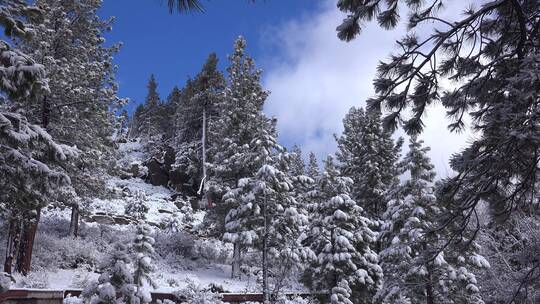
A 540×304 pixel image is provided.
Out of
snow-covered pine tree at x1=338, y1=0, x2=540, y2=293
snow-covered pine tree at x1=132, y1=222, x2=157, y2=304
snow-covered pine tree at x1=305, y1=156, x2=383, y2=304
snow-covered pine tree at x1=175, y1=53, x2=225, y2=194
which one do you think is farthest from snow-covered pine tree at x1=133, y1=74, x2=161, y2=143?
snow-covered pine tree at x1=338, y1=0, x2=540, y2=293

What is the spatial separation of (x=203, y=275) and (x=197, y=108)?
88.4 feet

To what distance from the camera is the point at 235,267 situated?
2422 cm

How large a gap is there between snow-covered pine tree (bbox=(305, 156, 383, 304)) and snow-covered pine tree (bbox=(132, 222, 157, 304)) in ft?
35.7

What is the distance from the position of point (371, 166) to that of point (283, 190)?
1033cm

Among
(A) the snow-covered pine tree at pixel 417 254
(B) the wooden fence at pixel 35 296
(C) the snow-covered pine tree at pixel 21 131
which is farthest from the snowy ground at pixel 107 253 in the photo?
(A) the snow-covered pine tree at pixel 417 254

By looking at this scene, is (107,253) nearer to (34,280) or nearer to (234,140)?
(34,280)

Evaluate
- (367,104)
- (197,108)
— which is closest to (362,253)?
(367,104)

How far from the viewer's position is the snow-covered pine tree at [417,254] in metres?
17.0

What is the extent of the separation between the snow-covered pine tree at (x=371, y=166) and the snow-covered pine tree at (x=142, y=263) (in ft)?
68.5

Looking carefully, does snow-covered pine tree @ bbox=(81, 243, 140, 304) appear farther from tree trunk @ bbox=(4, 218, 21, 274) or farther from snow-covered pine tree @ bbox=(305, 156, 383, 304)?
snow-covered pine tree @ bbox=(305, 156, 383, 304)

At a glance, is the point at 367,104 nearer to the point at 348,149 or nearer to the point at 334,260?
the point at 334,260

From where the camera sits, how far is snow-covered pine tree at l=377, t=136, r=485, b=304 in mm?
16969

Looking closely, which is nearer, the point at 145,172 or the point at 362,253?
the point at 362,253

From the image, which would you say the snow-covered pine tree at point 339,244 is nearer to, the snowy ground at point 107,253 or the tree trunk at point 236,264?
the snowy ground at point 107,253
